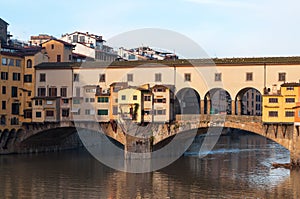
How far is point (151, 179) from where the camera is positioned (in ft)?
134

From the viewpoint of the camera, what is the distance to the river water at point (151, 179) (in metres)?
35.2

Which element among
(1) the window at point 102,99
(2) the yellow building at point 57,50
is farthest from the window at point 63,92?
(2) the yellow building at point 57,50

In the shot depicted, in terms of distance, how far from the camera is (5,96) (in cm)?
5444

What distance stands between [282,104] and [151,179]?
508 inches

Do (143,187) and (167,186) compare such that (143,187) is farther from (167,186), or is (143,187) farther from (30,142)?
(30,142)

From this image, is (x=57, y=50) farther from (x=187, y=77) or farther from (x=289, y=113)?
(x=289, y=113)

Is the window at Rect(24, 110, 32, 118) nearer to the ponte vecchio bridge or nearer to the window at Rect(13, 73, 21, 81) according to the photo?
the ponte vecchio bridge

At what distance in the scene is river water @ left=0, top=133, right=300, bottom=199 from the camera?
35.2m

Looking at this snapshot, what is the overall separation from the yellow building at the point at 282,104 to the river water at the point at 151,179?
166 inches

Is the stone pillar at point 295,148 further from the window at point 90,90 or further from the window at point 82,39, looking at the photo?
the window at point 82,39

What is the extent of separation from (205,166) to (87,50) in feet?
126

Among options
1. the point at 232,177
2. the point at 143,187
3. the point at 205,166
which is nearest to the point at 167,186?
the point at 143,187

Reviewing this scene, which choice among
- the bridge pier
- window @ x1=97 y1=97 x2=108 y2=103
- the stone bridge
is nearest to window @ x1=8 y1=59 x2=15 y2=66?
the stone bridge

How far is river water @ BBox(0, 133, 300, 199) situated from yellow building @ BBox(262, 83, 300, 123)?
421cm
